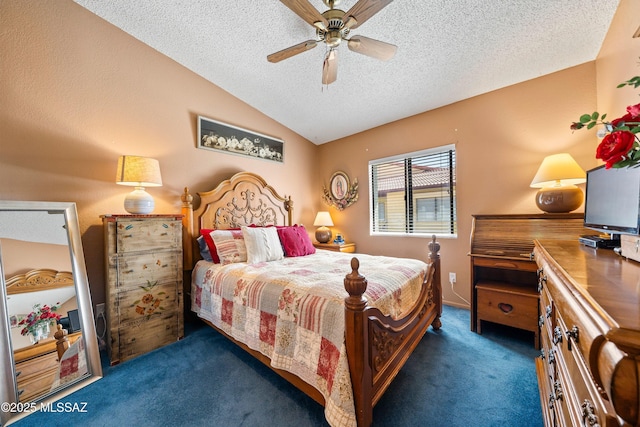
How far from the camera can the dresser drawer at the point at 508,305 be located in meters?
2.06

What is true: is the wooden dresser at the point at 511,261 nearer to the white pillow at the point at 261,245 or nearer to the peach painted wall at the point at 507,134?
the peach painted wall at the point at 507,134

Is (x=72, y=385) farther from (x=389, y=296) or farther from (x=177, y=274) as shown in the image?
(x=389, y=296)

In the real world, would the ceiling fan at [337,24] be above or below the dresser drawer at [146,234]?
above

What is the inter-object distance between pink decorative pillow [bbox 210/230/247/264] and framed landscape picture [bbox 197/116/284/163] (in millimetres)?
1175

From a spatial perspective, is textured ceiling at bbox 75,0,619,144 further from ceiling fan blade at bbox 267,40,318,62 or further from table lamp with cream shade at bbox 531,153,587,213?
table lamp with cream shade at bbox 531,153,587,213


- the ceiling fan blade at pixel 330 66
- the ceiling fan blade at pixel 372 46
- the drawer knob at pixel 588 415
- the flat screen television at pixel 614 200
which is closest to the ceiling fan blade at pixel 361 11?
the ceiling fan blade at pixel 372 46

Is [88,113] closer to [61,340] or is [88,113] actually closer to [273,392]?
[61,340]

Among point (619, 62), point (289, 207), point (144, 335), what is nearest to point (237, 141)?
point (289, 207)

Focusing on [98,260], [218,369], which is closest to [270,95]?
[98,260]

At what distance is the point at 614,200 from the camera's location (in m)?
1.20

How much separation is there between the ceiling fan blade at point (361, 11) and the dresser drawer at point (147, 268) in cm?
244

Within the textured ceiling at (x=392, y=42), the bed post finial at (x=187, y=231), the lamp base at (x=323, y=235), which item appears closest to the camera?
the textured ceiling at (x=392, y=42)

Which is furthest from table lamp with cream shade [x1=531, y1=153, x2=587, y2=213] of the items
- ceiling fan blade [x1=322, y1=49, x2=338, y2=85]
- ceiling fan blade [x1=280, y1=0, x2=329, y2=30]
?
ceiling fan blade [x1=280, y1=0, x2=329, y2=30]

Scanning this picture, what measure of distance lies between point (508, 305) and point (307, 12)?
9.53 ft
